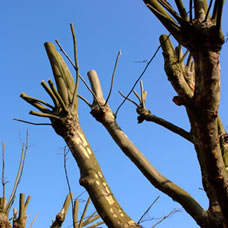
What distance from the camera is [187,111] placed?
2379 millimetres

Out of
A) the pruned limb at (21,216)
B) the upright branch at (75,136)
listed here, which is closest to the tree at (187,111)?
the upright branch at (75,136)

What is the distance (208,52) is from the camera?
144cm

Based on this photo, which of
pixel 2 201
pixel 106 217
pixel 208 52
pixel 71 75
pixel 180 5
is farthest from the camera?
pixel 2 201

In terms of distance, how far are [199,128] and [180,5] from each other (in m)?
0.73

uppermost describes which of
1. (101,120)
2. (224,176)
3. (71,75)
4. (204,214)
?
(71,75)

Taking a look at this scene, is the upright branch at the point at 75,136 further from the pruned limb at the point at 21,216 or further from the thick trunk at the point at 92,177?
the pruned limb at the point at 21,216

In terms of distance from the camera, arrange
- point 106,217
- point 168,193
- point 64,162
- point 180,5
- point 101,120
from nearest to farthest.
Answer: point 180,5
point 106,217
point 168,193
point 64,162
point 101,120

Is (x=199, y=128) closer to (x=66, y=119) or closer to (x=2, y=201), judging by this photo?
(x=66, y=119)

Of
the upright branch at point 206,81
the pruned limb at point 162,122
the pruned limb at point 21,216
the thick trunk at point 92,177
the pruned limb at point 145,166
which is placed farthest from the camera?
the pruned limb at point 21,216

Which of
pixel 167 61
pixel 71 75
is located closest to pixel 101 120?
pixel 71 75

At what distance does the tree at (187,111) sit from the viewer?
1471mm

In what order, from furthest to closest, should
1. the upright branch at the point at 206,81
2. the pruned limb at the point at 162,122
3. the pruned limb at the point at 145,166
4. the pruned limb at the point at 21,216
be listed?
the pruned limb at the point at 21,216 < the pruned limb at the point at 162,122 < the pruned limb at the point at 145,166 < the upright branch at the point at 206,81

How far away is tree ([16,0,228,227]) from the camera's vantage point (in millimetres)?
1471

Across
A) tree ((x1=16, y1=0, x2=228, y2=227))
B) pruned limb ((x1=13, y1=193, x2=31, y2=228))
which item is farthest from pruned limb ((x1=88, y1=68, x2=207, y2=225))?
pruned limb ((x1=13, y1=193, x2=31, y2=228))
